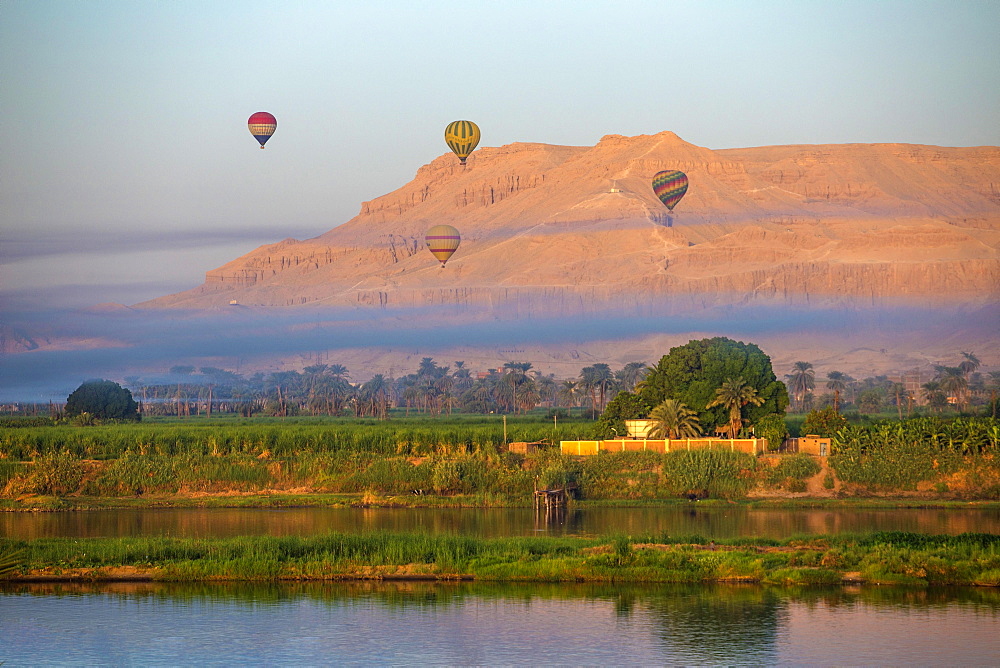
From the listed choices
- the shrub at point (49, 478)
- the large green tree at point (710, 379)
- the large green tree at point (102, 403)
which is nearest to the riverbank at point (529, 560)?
the shrub at point (49, 478)

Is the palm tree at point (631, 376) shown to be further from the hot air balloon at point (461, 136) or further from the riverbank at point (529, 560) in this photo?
the riverbank at point (529, 560)

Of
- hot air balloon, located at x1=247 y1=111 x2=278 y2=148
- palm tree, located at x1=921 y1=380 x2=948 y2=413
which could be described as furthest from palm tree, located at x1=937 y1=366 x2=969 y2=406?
hot air balloon, located at x1=247 y1=111 x2=278 y2=148

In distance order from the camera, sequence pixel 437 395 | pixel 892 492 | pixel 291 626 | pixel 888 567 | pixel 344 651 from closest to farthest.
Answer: pixel 344 651 → pixel 291 626 → pixel 888 567 → pixel 892 492 → pixel 437 395

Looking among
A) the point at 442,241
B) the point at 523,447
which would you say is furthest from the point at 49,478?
the point at 442,241

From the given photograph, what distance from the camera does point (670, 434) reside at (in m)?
69.0

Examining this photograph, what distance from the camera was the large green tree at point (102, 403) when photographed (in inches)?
4518

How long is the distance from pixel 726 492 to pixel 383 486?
16.5m

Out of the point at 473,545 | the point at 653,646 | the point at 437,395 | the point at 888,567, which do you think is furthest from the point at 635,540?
the point at 437,395

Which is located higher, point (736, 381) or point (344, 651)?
point (736, 381)

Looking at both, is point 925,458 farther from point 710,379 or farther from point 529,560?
point 529,560

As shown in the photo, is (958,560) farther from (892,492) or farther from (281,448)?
(281,448)

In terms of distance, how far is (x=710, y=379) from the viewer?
71.6 meters

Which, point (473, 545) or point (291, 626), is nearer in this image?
point (291, 626)

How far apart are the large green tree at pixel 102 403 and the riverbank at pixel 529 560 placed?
76.1 meters
